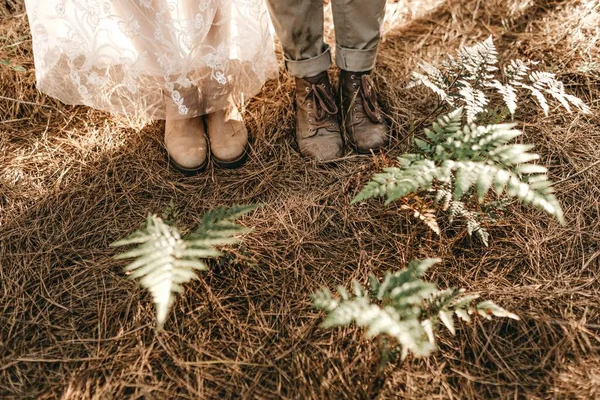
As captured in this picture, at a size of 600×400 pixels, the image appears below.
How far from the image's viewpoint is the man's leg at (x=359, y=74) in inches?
68.1

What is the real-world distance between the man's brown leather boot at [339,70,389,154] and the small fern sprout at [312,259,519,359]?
0.72 metres

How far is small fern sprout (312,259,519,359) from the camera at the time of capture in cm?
111

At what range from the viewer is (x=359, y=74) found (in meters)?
1.91

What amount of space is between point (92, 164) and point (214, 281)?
837 mm

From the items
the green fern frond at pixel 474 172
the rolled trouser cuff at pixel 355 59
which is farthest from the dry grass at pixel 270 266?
the green fern frond at pixel 474 172

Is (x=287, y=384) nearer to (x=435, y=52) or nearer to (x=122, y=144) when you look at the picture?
(x=122, y=144)

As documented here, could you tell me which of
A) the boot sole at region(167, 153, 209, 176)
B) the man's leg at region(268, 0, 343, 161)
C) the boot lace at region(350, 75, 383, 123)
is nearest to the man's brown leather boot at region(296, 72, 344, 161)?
the man's leg at region(268, 0, 343, 161)

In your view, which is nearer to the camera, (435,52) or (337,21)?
(337,21)

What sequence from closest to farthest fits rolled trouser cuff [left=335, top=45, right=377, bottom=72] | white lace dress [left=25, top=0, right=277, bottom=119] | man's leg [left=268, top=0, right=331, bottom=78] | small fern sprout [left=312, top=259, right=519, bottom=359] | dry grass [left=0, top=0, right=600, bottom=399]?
small fern sprout [left=312, top=259, right=519, bottom=359] → dry grass [left=0, top=0, right=600, bottom=399] → white lace dress [left=25, top=0, right=277, bottom=119] → man's leg [left=268, top=0, right=331, bottom=78] → rolled trouser cuff [left=335, top=45, right=377, bottom=72]

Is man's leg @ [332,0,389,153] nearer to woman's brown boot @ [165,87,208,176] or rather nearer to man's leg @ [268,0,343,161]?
man's leg @ [268,0,343,161]

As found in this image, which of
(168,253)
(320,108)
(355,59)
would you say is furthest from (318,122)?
(168,253)

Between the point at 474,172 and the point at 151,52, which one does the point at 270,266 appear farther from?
the point at 151,52

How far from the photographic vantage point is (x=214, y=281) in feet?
5.04

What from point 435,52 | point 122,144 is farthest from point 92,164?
point 435,52
